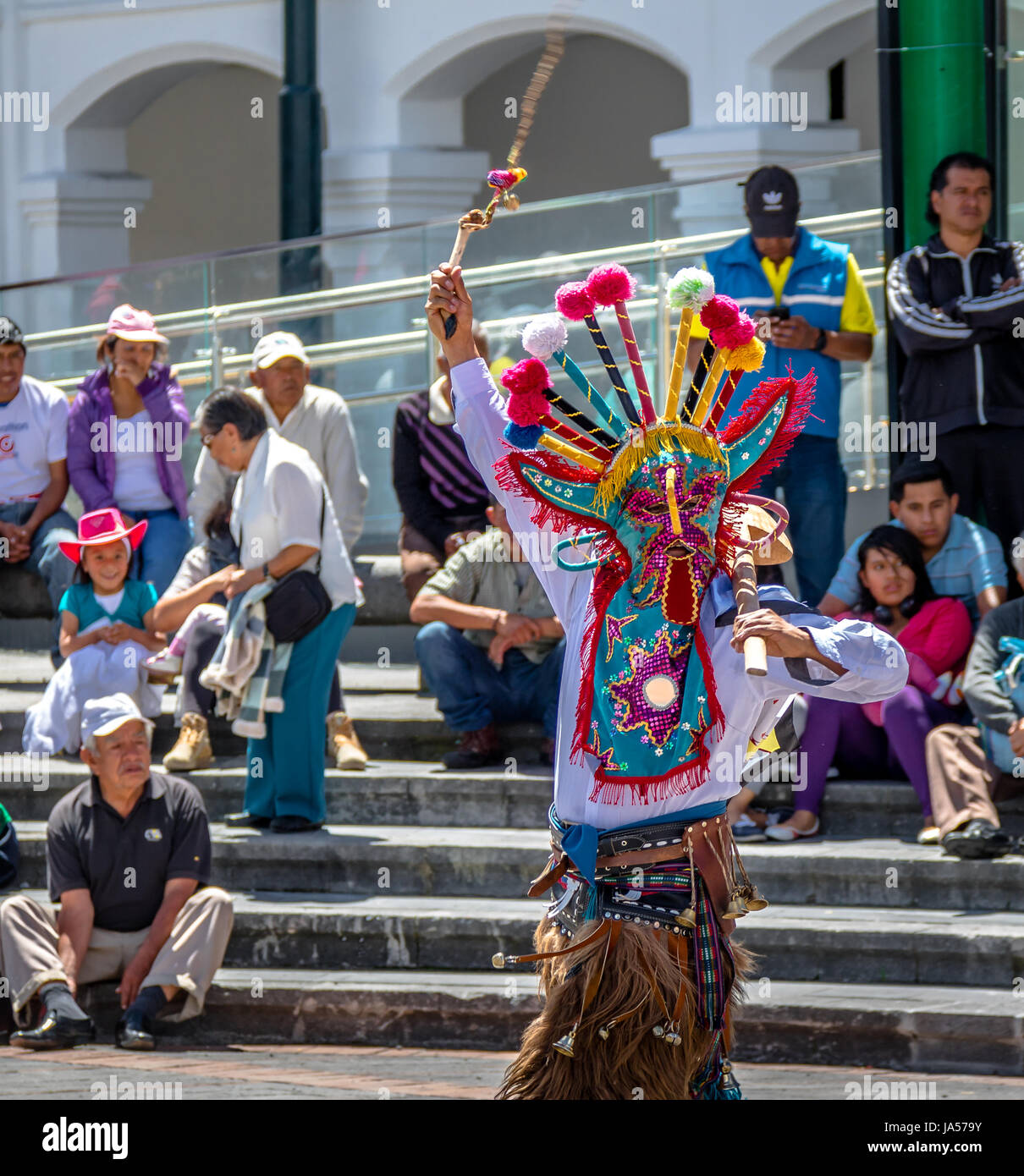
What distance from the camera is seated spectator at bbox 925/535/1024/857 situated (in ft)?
24.0

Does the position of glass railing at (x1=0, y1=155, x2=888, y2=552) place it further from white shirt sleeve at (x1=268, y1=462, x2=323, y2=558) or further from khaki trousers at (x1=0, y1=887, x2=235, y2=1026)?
khaki trousers at (x1=0, y1=887, x2=235, y2=1026)

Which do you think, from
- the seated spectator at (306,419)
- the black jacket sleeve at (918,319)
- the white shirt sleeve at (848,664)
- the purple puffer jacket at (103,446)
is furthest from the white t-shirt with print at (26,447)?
the white shirt sleeve at (848,664)

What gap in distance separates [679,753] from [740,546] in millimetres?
473

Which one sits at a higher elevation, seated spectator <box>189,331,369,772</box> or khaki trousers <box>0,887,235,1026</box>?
seated spectator <box>189,331,369,772</box>

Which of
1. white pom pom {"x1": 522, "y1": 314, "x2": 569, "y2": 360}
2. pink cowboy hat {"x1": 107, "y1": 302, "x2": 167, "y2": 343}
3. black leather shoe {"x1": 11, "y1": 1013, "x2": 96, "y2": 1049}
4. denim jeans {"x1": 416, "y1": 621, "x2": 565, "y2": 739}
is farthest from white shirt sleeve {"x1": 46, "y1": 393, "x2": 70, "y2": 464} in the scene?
white pom pom {"x1": 522, "y1": 314, "x2": 569, "y2": 360}

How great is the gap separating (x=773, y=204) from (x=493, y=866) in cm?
294

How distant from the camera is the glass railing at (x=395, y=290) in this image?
10391 millimetres

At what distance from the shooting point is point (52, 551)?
31.3ft

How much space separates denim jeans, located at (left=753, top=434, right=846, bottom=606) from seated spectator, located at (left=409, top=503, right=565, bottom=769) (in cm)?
98

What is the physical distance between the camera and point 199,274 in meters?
11.4

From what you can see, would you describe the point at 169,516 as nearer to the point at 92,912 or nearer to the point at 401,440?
the point at 401,440

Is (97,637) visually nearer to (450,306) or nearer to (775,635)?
(450,306)

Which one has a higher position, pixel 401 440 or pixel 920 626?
pixel 401 440
